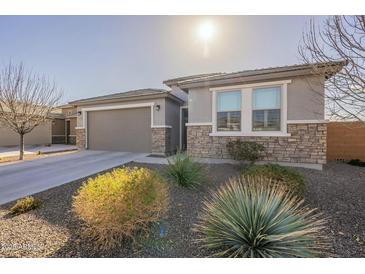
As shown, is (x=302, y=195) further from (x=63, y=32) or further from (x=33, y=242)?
(x=63, y=32)

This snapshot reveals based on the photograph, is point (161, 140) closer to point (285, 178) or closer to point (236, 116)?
point (236, 116)

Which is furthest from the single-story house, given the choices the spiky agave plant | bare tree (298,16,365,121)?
the spiky agave plant

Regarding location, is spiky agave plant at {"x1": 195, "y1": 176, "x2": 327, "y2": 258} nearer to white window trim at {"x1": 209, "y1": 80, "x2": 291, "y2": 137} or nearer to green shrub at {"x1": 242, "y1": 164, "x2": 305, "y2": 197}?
green shrub at {"x1": 242, "y1": 164, "x2": 305, "y2": 197}

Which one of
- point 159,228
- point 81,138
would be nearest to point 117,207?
point 159,228

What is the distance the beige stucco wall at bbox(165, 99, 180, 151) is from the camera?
11399mm

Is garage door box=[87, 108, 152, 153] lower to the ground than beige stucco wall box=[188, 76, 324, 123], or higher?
lower

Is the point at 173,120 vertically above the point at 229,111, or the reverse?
the point at 229,111

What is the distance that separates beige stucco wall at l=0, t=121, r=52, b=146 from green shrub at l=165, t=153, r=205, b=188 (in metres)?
18.3

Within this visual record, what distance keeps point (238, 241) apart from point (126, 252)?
157cm

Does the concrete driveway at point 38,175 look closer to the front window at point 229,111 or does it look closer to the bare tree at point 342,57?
the front window at point 229,111

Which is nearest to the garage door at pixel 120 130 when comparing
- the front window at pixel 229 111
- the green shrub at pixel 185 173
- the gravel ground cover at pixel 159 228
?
the front window at pixel 229 111

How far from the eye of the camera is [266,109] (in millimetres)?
8359

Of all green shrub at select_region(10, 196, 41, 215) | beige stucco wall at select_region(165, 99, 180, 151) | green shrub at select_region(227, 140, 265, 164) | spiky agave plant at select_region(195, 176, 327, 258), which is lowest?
green shrub at select_region(10, 196, 41, 215)

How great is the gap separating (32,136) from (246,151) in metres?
19.9
